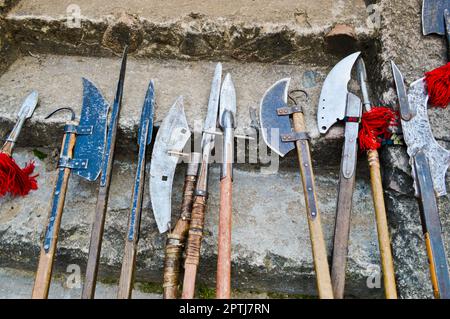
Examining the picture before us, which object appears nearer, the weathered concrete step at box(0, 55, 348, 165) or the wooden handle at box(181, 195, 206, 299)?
the wooden handle at box(181, 195, 206, 299)

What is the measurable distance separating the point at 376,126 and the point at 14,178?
1.84 m

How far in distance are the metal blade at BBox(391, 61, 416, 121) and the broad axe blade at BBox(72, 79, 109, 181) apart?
4.93 ft

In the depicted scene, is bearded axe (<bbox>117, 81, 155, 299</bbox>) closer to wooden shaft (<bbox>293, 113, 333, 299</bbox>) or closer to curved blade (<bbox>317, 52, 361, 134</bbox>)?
wooden shaft (<bbox>293, 113, 333, 299</bbox>)

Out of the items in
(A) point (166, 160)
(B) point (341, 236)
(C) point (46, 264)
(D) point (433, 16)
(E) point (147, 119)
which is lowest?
(C) point (46, 264)

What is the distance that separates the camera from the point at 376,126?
1.90 meters

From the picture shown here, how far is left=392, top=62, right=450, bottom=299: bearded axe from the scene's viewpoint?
1554 mm

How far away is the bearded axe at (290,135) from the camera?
5.57 ft

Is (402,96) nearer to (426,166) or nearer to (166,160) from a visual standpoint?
(426,166)

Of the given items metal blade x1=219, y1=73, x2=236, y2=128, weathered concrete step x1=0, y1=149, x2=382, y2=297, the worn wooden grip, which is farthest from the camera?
metal blade x1=219, y1=73, x2=236, y2=128

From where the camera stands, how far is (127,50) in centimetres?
248

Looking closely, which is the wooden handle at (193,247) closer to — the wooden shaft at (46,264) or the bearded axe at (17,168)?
the wooden shaft at (46,264)

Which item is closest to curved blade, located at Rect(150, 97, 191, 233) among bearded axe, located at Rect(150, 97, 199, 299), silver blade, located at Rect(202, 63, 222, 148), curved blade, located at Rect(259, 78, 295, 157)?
bearded axe, located at Rect(150, 97, 199, 299)

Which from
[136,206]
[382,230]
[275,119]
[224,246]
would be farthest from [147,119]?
[382,230]
